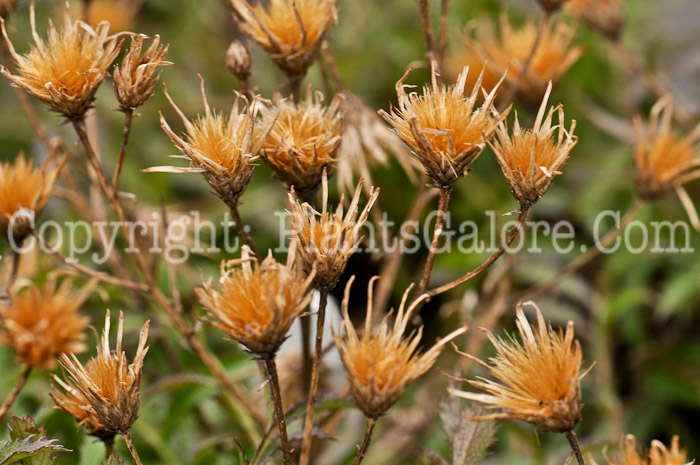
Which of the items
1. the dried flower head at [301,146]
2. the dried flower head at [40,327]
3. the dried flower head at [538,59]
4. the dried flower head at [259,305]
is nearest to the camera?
the dried flower head at [259,305]

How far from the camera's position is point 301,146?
0.51 metres

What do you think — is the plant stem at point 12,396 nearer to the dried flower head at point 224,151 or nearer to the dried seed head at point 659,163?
the dried flower head at point 224,151

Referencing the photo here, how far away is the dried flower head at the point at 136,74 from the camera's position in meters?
0.48

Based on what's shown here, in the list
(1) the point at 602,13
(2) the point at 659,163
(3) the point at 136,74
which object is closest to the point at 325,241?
(3) the point at 136,74

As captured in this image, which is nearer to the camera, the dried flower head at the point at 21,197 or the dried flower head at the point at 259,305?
the dried flower head at the point at 259,305

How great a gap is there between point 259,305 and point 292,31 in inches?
10.1

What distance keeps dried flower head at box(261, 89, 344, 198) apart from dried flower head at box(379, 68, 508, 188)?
0.07 metres

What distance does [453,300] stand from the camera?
1.12 m

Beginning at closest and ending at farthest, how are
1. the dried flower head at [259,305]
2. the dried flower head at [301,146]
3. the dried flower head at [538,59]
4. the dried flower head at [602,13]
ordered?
the dried flower head at [259,305]
the dried flower head at [301,146]
the dried flower head at [538,59]
the dried flower head at [602,13]

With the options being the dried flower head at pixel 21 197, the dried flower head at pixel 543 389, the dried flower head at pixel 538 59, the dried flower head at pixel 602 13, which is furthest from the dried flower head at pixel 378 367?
the dried flower head at pixel 602 13

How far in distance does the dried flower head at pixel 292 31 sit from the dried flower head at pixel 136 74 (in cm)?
10

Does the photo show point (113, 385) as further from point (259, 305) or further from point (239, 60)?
point (239, 60)

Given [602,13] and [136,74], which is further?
[602,13]

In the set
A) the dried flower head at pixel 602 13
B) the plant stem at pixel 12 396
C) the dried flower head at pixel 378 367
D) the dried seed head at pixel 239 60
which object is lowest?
the plant stem at pixel 12 396
